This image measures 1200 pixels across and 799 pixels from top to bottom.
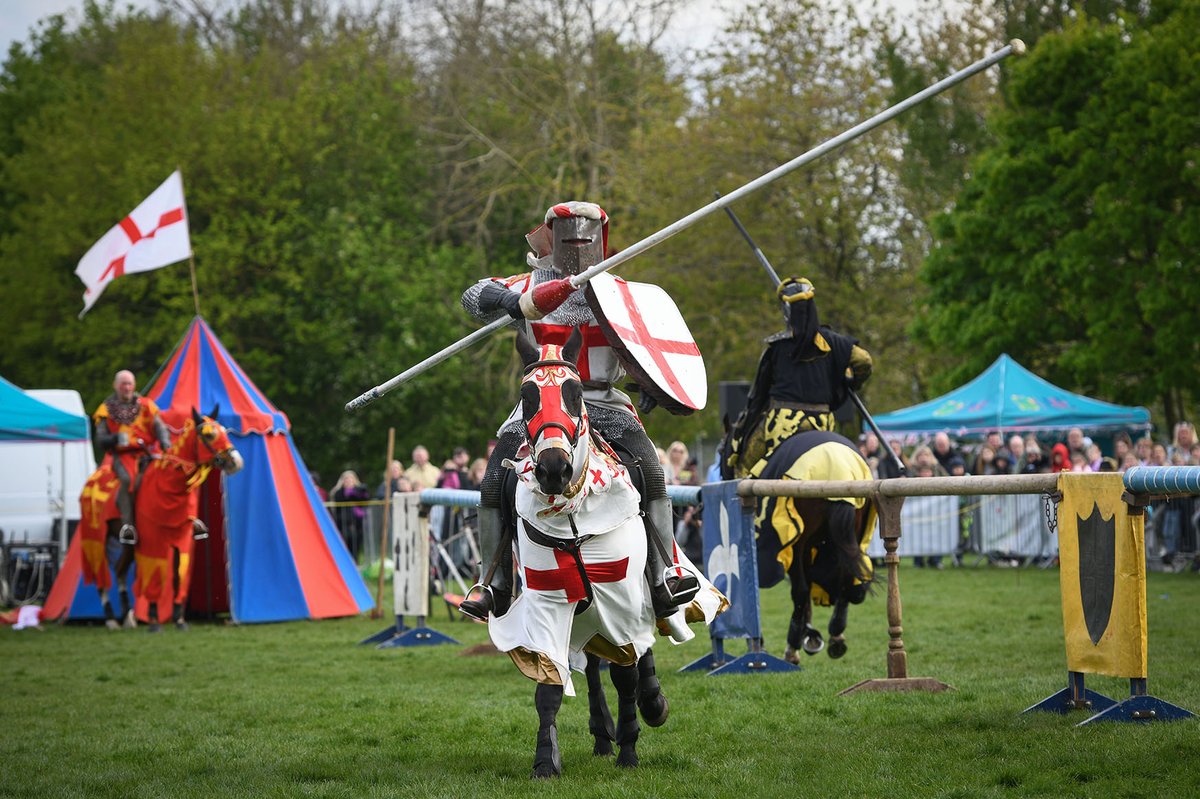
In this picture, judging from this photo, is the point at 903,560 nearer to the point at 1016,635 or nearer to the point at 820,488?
the point at 1016,635

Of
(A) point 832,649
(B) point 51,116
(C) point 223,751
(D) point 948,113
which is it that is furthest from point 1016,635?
(B) point 51,116

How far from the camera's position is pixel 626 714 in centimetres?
675

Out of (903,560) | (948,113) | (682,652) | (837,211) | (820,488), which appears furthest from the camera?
(948,113)

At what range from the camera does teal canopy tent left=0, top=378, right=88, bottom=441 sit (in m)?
15.0

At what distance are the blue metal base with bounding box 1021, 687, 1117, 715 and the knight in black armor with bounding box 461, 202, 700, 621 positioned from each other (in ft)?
6.69

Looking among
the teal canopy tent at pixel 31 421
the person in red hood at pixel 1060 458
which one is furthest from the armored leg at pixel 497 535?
the person in red hood at pixel 1060 458

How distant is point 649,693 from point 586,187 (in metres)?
27.9

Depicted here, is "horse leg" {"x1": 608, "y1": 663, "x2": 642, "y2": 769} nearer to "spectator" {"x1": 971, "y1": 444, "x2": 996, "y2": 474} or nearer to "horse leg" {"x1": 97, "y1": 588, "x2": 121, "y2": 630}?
"horse leg" {"x1": 97, "y1": 588, "x2": 121, "y2": 630}

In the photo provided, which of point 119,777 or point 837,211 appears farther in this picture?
point 837,211

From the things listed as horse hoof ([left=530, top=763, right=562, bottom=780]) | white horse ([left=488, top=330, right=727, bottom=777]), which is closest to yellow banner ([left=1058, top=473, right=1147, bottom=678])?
white horse ([left=488, top=330, right=727, bottom=777])

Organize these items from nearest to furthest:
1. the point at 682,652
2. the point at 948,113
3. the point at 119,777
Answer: the point at 119,777 < the point at 682,652 < the point at 948,113

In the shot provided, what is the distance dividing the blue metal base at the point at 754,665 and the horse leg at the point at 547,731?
11.5 ft

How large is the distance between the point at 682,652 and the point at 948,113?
23.8m

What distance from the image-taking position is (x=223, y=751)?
740cm
